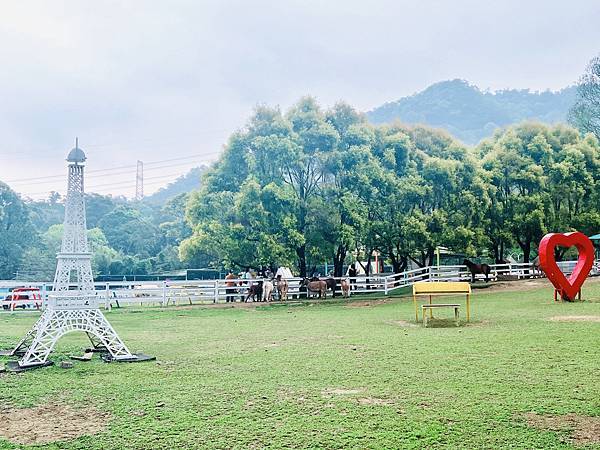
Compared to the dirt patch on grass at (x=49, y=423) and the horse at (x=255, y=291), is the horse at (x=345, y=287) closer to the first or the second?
the horse at (x=255, y=291)

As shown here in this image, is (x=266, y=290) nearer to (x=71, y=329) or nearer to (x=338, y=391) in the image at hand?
(x=71, y=329)

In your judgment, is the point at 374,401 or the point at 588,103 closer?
the point at 374,401

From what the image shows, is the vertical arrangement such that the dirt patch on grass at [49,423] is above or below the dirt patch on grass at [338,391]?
below

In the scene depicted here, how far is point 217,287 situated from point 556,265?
12336 mm

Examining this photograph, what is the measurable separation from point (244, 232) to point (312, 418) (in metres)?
19.2

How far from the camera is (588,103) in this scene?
Result: 51.7 metres

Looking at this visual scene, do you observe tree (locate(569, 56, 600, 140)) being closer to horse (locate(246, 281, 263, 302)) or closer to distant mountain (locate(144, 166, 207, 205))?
horse (locate(246, 281, 263, 302))

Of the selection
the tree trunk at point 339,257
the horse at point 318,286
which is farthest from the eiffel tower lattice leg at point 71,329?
the tree trunk at point 339,257

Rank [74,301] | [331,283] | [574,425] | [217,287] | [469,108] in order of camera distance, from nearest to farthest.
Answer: [574,425]
[74,301]
[217,287]
[331,283]
[469,108]

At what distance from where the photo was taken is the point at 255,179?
24141mm

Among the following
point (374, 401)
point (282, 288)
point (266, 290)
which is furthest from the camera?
point (282, 288)

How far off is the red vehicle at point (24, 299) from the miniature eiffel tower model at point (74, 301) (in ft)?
42.8

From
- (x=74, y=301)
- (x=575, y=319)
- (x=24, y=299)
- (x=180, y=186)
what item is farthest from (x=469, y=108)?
(x=74, y=301)

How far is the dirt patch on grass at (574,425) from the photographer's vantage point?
4.36 m
